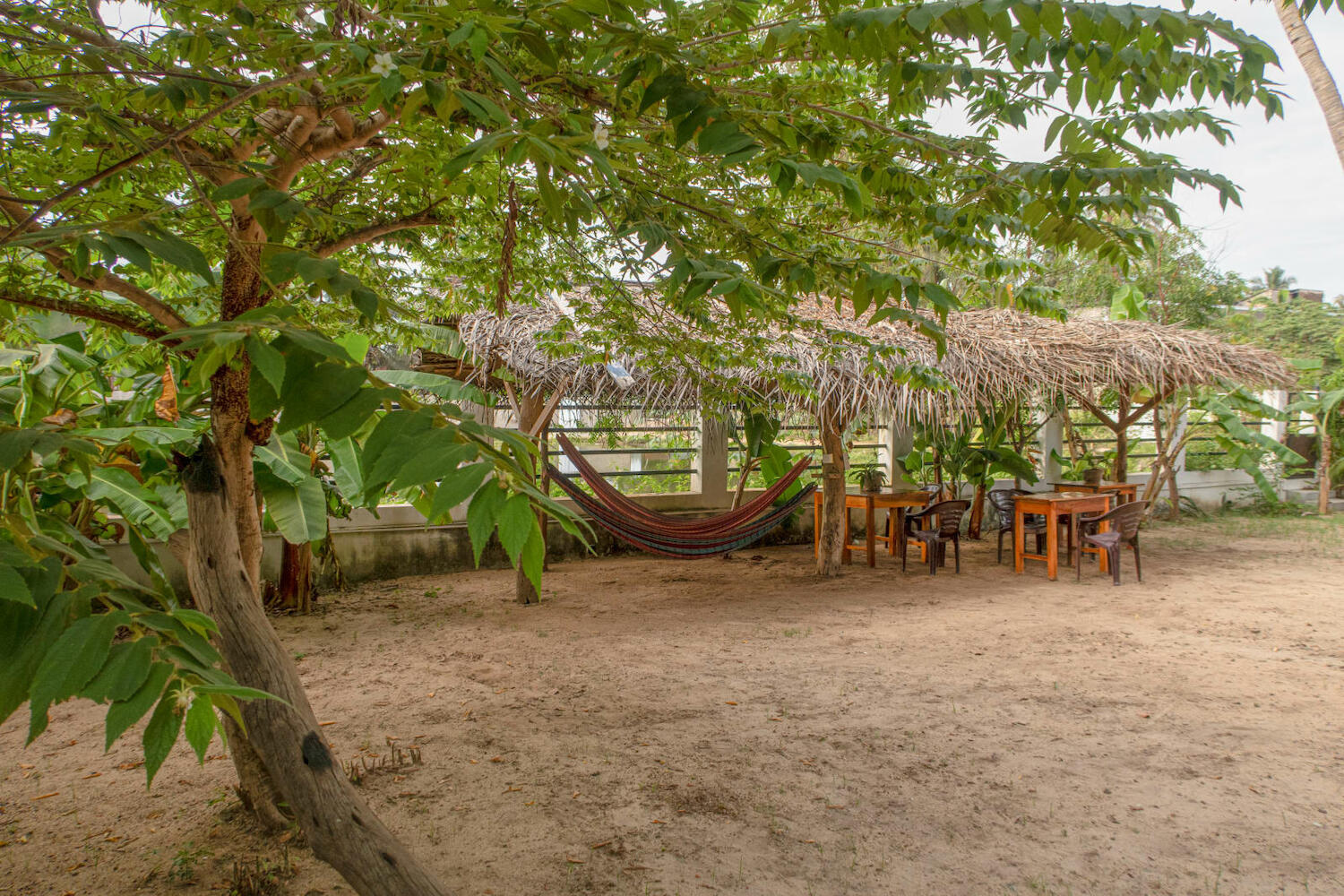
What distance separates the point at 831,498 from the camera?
5.89 meters

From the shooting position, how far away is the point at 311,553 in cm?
493

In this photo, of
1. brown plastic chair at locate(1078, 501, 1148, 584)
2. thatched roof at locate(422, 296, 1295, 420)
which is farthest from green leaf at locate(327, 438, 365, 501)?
brown plastic chair at locate(1078, 501, 1148, 584)

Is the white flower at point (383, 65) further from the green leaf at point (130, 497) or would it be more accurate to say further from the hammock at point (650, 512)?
the hammock at point (650, 512)

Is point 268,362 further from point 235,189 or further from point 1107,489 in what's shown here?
point 1107,489

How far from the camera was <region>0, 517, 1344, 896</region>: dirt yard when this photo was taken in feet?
6.75

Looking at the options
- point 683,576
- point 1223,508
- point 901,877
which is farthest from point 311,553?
point 1223,508

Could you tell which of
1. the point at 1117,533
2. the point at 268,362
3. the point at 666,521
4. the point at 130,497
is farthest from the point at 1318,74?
the point at 130,497

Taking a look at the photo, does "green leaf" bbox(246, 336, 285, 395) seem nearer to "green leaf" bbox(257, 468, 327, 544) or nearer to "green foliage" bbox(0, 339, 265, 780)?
"green foliage" bbox(0, 339, 265, 780)

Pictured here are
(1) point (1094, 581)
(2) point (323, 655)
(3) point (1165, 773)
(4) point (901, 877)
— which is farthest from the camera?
(1) point (1094, 581)

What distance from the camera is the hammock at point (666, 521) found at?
17.7ft

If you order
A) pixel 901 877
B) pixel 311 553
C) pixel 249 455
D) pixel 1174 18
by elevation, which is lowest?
pixel 901 877

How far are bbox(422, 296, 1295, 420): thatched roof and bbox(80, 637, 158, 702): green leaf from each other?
11.3 feet

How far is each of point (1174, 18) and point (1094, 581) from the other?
5.40 metres

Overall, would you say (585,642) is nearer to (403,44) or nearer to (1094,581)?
(403,44)
